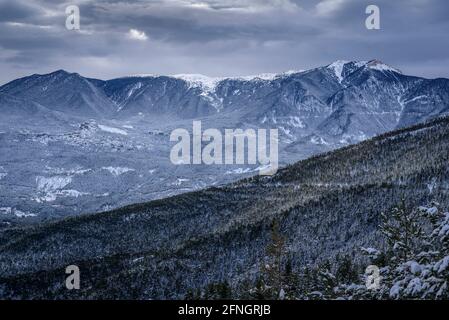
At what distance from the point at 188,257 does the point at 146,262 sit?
14870mm

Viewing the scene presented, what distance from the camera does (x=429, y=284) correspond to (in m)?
15.0

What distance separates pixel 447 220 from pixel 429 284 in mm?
1824

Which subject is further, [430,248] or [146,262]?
[146,262]

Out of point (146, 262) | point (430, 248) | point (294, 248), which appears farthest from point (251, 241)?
point (430, 248)
